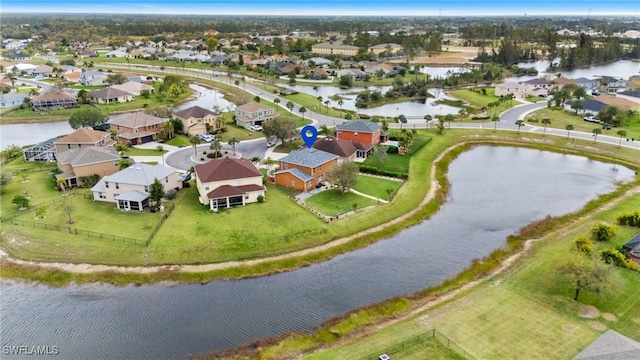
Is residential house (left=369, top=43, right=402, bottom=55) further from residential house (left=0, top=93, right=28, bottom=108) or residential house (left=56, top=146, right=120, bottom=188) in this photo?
residential house (left=56, top=146, right=120, bottom=188)

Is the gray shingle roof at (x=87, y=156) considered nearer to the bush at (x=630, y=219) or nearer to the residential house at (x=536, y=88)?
the bush at (x=630, y=219)

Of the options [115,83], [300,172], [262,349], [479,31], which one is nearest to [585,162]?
[300,172]

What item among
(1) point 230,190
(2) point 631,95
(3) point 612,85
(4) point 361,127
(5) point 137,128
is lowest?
(1) point 230,190

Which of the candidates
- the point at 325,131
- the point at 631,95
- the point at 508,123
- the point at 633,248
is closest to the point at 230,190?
the point at 325,131

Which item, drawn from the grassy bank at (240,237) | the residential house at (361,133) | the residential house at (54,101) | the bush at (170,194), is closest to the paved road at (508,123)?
the residential house at (361,133)

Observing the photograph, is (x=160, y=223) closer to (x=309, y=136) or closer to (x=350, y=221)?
(x=350, y=221)

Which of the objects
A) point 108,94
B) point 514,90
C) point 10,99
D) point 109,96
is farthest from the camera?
point 514,90

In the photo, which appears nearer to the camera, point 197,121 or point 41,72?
point 197,121
